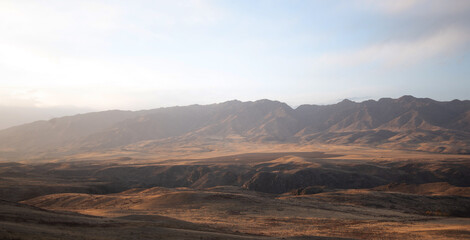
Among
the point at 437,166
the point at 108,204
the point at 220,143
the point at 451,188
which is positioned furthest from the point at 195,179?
the point at 220,143

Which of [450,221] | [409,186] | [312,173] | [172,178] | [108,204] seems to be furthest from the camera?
[172,178]

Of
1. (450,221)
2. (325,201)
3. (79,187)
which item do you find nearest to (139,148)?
(79,187)

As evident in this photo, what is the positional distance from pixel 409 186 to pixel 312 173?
21.5 m

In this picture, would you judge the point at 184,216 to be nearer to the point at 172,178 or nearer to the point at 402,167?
the point at 172,178

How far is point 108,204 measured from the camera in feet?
139

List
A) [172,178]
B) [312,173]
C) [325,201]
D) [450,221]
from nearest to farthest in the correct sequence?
[450,221], [325,201], [312,173], [172,178]

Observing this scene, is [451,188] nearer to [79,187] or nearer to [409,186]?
[409,186]

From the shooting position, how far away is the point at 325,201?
4878 cm

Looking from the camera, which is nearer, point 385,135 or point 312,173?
point 312,173

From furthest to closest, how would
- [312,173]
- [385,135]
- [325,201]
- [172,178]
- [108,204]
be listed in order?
[385,135] → [172,178] → [312,173] → [325,201] → [108,204]

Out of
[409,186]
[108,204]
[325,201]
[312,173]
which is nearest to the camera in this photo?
[108,204]

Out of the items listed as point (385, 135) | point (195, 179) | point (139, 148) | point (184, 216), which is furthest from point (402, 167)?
point (139, 148)

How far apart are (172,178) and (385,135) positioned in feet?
461

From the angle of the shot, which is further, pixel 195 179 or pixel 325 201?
pixel 195 179
